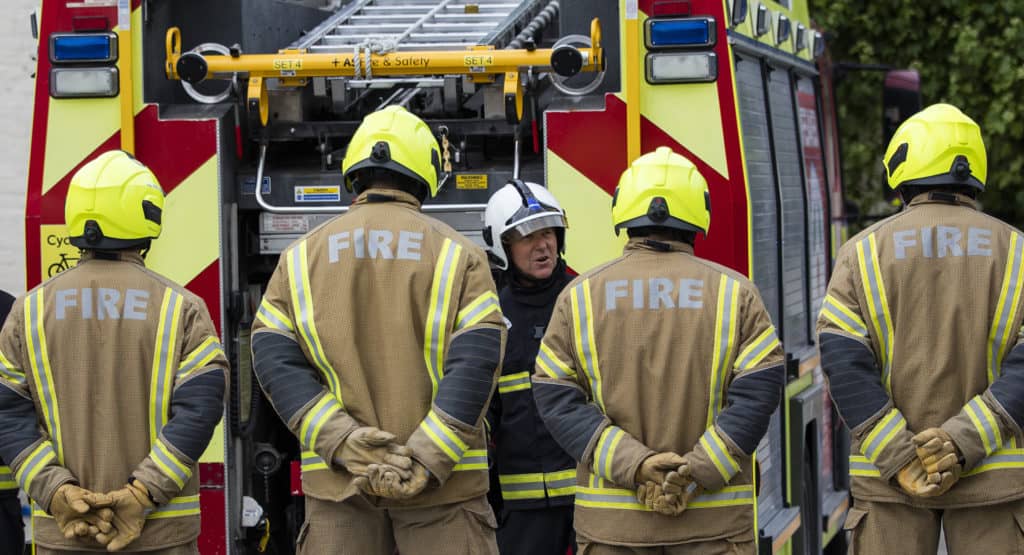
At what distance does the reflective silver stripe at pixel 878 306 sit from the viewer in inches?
168

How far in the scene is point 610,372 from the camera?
415cm

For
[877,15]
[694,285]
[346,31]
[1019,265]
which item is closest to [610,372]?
[694,285]

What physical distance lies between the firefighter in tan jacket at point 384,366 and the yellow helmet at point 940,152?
1151 millimetres

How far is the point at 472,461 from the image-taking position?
4203 mm

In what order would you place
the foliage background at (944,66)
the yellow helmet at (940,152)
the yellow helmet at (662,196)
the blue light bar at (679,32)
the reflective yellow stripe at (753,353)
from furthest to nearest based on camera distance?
1. the foliage background at (944,66)
2. the blue light bar at (679,32)
3. the yellow helmet at (940,152)
4. the yellow helmet at (662,196)
5. the reflective yellow stripe at (753,353)

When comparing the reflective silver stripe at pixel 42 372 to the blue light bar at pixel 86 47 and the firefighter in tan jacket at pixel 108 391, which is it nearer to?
the firefighter in tan jacket at pixel 108 391

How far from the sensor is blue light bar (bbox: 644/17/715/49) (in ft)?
16.5

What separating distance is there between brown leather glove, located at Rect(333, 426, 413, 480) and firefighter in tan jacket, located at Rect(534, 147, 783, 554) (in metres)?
0.40

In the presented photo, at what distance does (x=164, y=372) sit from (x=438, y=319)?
704 millimetres

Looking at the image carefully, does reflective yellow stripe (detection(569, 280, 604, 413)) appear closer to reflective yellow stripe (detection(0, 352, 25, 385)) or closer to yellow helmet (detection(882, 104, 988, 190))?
yellow helmet (detection(882, 104, 988, 190))

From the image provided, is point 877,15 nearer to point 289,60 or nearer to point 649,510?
point 289,60

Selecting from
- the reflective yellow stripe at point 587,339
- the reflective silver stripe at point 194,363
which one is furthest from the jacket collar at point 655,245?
the reflective silver stripe at point 194,363

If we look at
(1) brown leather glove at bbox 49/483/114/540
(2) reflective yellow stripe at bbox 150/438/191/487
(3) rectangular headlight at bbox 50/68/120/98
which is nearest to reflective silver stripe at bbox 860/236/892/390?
(2) reflective yellow stripe at bbox 150/438/191/487

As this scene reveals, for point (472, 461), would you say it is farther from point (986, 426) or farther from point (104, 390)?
point (986, 426)
